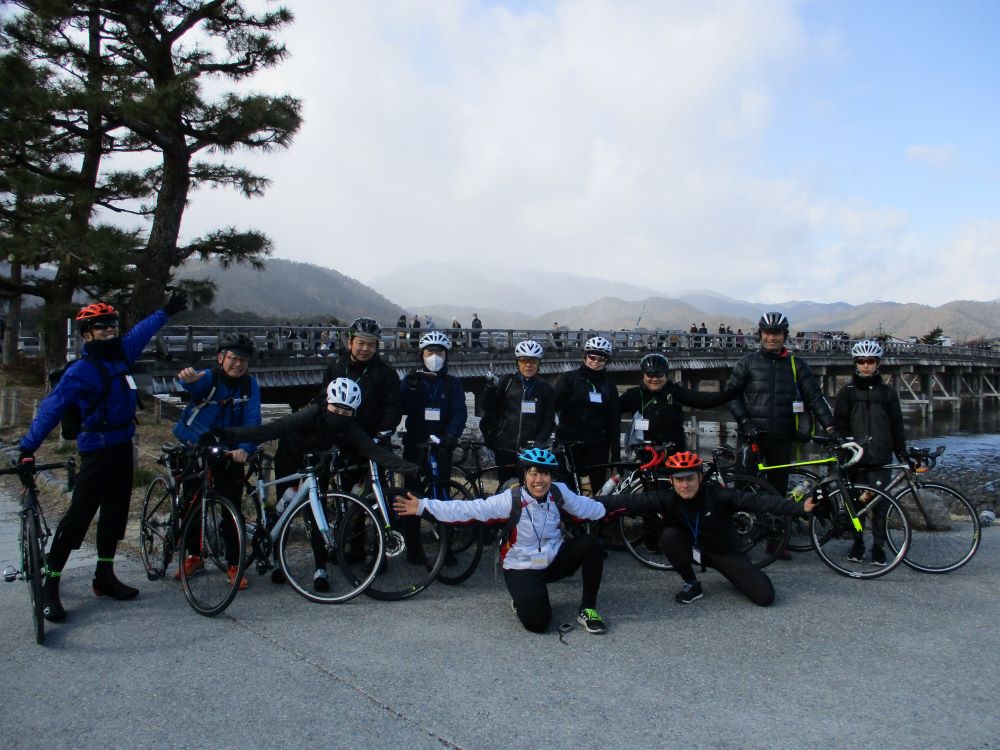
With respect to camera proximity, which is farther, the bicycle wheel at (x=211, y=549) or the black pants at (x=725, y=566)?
the black pants at (x=725, y=566)

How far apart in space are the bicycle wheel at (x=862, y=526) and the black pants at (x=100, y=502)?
223 inches

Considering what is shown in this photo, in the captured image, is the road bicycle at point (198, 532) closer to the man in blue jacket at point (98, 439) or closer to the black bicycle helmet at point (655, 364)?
the man in blue jacket at point (98, 439)

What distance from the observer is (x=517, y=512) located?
15.8 ft

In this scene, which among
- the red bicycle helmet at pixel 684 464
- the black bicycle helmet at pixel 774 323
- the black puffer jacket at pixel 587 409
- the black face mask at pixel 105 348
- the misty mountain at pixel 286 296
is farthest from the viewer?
the misty mountain at pixel 286 296

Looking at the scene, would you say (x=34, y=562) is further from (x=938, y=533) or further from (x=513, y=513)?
(x=938, y=533)

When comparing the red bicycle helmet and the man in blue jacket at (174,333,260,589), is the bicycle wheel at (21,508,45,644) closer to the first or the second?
the man in blue jacket at (174,333,260,589)

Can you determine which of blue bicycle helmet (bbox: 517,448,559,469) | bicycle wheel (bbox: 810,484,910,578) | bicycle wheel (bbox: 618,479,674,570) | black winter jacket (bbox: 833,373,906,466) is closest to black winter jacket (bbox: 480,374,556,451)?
bicycle wheel (bbox: 618,479,674,570)

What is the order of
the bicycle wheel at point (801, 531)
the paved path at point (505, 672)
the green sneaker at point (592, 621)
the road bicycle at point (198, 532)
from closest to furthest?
the paved path at point (505, 672) → the green sneaker at point (592, 621) → the road bicycle at point (198, 532) → the bicycle wheel at point (801, 531)

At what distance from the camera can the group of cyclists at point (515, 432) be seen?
484cm

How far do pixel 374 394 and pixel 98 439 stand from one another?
6.96ft

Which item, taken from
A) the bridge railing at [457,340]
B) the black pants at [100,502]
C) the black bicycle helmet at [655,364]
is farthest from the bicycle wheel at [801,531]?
the bridge railing at [457,340]

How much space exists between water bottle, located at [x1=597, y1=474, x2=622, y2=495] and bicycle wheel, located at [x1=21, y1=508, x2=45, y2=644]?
4.39 meters

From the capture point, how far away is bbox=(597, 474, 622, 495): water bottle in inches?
247

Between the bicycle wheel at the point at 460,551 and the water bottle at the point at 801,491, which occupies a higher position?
the water bottle at the point at 801,491
